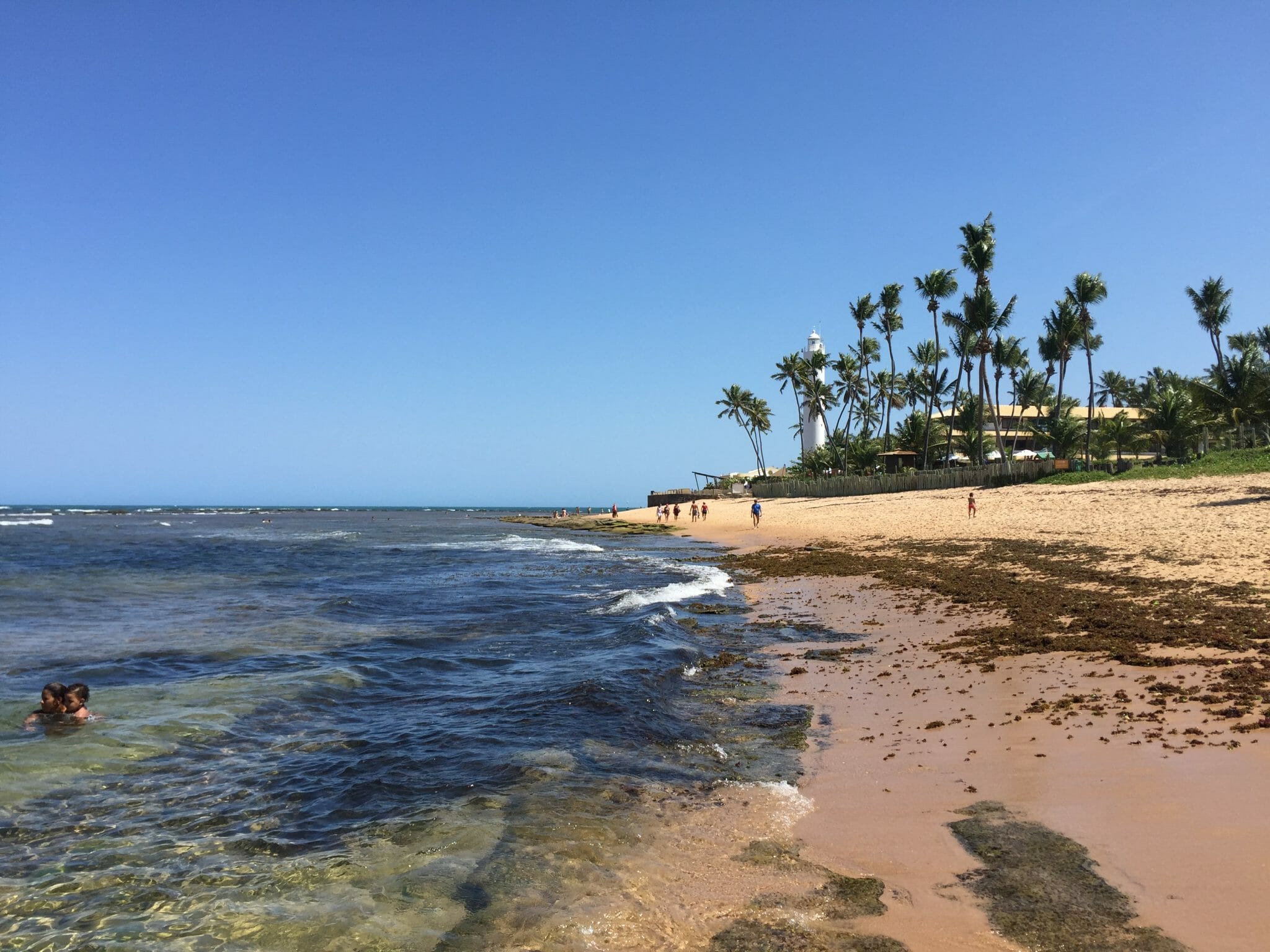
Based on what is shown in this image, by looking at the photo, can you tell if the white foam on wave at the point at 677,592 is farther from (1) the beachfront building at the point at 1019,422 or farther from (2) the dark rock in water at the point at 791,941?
(1) the beachfront building at the point at 1019,422

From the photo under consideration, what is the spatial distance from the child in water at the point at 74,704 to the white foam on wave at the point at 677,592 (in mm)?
10558

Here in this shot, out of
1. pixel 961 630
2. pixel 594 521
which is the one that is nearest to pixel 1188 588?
pixel 961 630

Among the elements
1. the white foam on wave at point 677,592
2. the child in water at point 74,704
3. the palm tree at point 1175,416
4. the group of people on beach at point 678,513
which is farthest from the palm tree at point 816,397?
the child in water at point 74,704

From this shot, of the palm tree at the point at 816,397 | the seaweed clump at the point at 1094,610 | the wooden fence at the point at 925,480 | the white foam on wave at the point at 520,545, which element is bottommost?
the white foam on wave at the point at 520,545

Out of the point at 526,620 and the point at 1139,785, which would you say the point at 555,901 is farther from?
the point at 526,620

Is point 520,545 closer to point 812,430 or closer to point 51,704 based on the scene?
point 51,704

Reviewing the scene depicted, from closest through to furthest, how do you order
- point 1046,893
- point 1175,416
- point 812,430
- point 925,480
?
point 1046,893, point 925,480, point 1175,416, point 812,430

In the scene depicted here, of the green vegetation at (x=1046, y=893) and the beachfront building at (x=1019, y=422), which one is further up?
Result: the beachfront building at (x=1019, y=422)

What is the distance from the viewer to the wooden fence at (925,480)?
42.7 m

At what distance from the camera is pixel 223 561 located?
34.0 m

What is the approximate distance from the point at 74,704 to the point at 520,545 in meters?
34.2

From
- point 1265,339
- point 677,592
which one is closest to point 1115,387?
point 1265,339

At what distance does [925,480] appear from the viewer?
4850 centimetres

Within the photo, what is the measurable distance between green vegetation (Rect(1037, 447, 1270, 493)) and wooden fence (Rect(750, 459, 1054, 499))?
172cm
